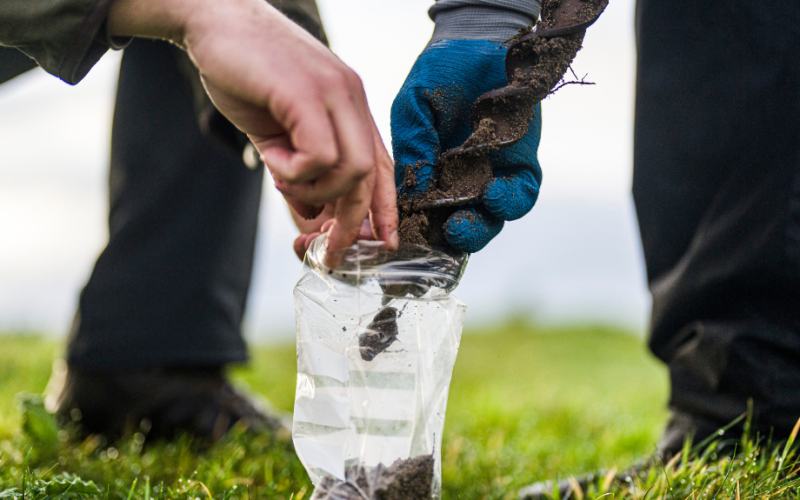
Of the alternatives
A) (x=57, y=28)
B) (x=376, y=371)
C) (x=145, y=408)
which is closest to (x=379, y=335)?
(x=376, y=371)

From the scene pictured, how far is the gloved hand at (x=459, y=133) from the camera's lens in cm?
105

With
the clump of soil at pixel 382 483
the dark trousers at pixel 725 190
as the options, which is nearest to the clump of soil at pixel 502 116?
the clump of soil at pixel 382 483

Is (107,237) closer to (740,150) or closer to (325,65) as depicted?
(325,65)

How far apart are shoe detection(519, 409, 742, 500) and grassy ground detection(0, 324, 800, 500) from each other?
4 cm

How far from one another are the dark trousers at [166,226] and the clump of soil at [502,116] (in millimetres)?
1313

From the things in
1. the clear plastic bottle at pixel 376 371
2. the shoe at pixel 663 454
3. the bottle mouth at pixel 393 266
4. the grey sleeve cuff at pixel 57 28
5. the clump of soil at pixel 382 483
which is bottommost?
the shoe at pixel 663 454

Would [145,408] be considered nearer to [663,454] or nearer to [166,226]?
[166,226]

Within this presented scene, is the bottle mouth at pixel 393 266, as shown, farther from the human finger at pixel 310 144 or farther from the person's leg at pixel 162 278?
the person's leg at pixel 162 278

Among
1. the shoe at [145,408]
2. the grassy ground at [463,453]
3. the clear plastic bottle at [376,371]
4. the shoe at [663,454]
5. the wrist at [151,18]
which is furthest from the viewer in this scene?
the shoe at [145,408]

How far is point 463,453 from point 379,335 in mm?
995

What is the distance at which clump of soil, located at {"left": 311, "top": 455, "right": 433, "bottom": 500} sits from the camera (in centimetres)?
96

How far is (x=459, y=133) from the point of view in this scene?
1194mm

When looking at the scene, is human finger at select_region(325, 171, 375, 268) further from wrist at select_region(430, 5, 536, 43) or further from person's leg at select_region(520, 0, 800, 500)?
person's leg at select_region(520, 0, 800, 500)

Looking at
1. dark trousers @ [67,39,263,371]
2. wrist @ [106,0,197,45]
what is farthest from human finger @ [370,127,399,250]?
dark trousers @ [67,39,263,371]
